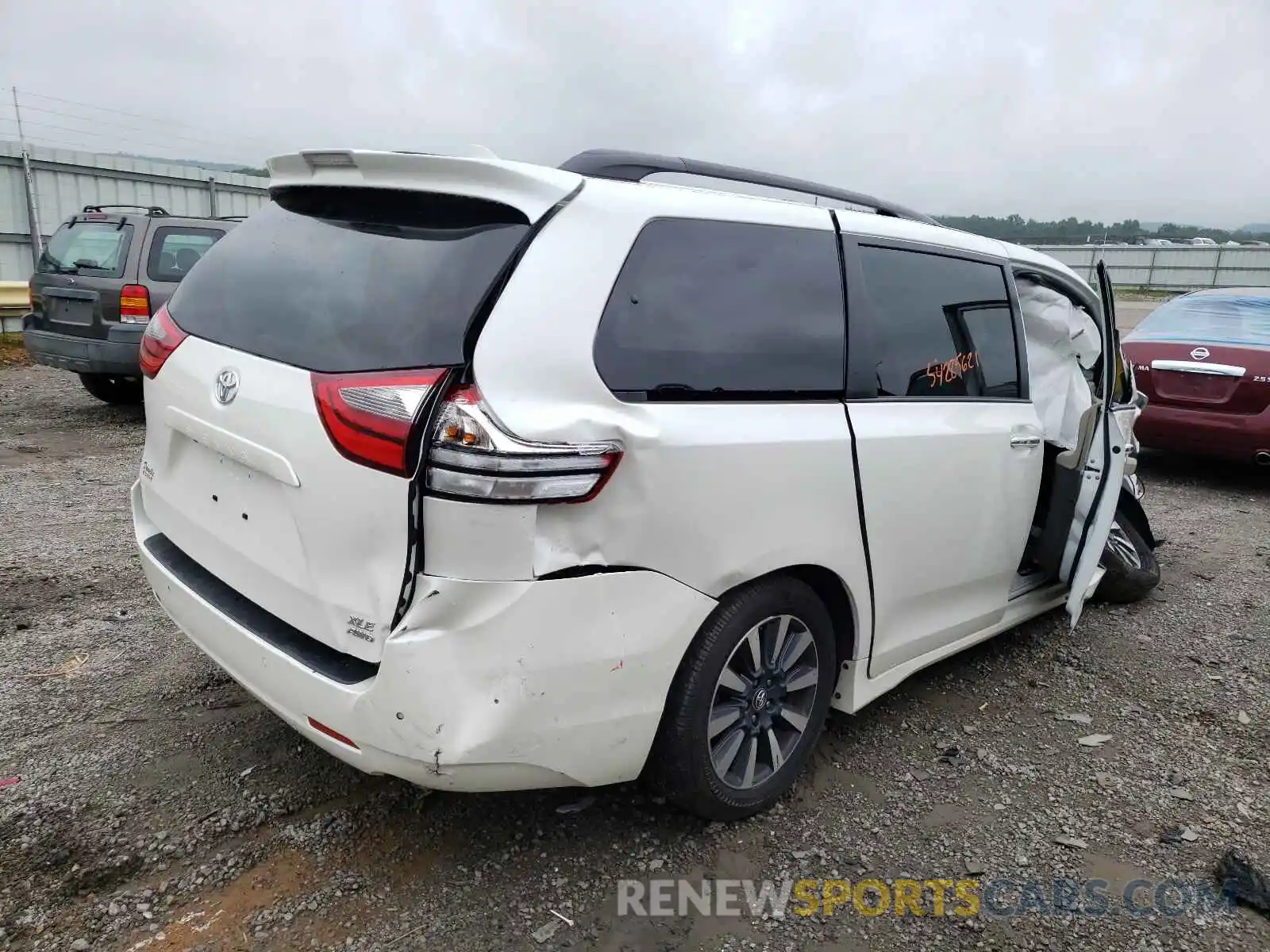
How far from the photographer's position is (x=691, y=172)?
2.66 m

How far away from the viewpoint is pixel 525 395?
199 centimetres

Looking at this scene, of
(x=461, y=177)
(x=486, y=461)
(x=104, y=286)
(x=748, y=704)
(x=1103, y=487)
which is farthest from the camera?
(x=104, y=286)

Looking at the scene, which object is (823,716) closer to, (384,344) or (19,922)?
(384,344)

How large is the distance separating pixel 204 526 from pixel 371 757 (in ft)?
2.85

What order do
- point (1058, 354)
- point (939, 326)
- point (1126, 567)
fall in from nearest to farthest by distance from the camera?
point (939, 326) < point (1058, 354) < point (1126, 567)

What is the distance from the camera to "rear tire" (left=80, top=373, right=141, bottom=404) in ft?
28.1

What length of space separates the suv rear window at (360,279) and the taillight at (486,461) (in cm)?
14

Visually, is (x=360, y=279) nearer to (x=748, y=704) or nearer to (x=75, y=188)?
(x=748, y=704)

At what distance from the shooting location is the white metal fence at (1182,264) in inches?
1270

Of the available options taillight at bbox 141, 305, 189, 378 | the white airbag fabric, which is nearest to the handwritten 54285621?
the white airbag fabric

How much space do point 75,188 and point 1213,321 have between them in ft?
48.0

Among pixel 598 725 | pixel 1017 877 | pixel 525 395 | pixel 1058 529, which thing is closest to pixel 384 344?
pixel 525 395

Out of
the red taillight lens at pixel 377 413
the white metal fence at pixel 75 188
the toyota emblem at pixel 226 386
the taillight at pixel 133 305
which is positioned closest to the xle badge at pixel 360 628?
the red taillight lens at pixel 377 413

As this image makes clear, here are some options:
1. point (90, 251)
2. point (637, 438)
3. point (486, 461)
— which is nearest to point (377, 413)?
point (486, 461)
